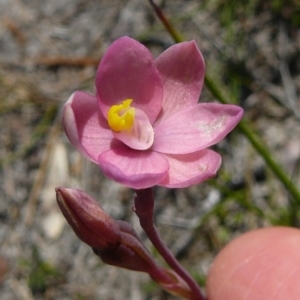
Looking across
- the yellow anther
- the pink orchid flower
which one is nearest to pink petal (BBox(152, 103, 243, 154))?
the pink orchid flower

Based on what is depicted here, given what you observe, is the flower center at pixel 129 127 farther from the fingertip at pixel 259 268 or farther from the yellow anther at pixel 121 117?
the fingertip at pixel 259 268

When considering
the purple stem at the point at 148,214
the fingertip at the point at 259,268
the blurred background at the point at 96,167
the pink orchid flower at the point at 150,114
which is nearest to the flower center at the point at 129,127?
the pink orchid flower at the point at 150,114

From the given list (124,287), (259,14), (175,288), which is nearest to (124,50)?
(175,288)

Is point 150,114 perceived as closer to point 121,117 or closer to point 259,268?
point 121,117

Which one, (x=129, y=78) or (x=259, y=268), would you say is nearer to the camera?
(x=129, y=78)

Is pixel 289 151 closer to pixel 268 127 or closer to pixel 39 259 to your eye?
pixel 268 127

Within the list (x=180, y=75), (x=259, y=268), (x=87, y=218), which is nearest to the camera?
(x=87, y=218)

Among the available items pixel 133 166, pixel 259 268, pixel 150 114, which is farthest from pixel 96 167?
pixel 133 166
